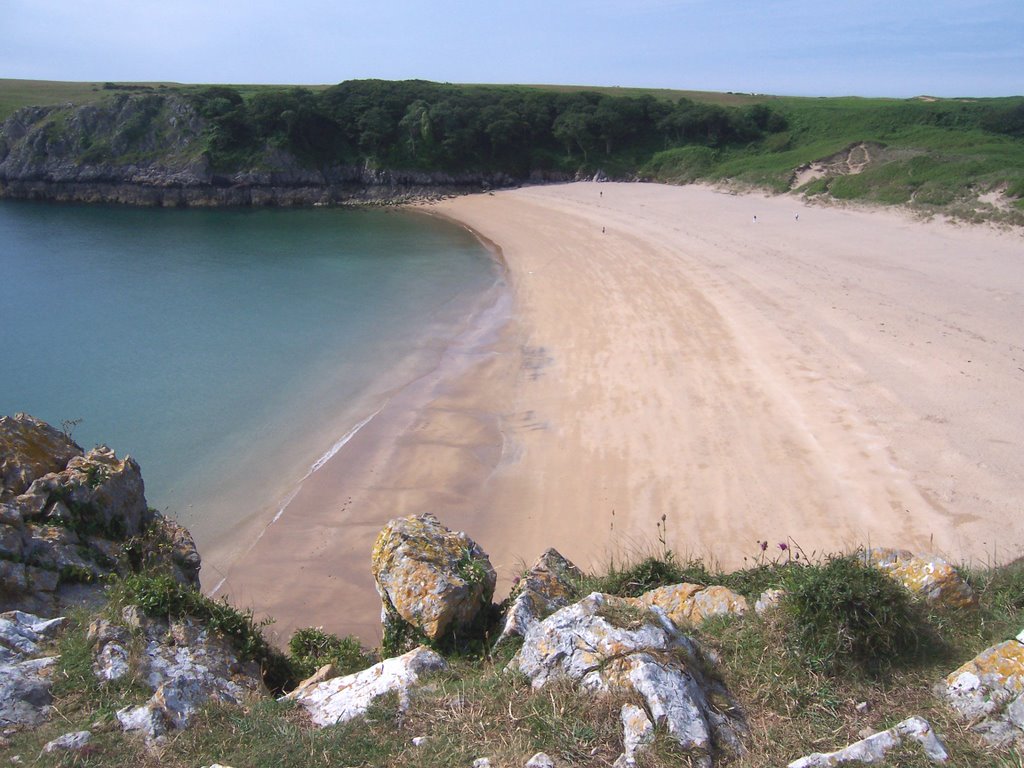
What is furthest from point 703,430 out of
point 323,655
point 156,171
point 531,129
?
point 156,171

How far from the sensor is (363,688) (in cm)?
468

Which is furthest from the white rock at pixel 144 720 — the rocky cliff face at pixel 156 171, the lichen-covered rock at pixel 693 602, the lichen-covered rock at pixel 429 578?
the rocky cliff face at pixel 156 171

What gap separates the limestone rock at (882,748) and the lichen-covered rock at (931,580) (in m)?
1.58

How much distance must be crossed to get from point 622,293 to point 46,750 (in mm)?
21638

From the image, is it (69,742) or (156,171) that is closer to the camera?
(69,742)

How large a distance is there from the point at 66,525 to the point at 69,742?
2.89 metres

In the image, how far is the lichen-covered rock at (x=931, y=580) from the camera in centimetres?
508

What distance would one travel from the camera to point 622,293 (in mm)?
23812

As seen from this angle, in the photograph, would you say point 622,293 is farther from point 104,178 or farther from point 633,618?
point 104,178

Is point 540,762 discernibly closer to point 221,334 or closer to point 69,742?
point 69,742

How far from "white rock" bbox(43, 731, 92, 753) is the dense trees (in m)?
56.3

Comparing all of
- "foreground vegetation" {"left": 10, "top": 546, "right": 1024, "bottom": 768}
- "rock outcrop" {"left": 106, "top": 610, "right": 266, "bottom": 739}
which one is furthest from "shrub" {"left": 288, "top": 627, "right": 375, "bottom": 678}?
"foreground vegetation" {"left": 10, "top": 546, "right": 1024, "bottom": 768}

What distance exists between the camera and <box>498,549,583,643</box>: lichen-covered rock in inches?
205

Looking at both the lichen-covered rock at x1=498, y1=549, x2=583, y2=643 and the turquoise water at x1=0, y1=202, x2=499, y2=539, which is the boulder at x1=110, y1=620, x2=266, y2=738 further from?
the turquoise water at x1=0, y1=202, x2=499, y2=539
